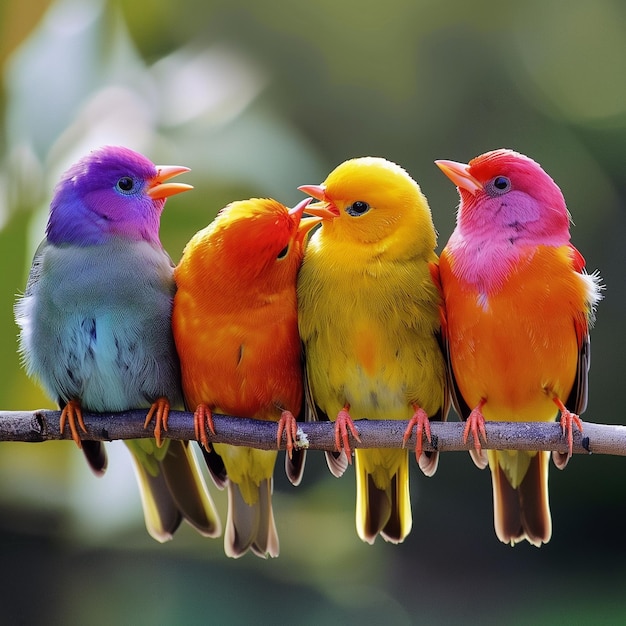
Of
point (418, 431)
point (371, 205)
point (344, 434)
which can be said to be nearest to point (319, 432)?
point (344, 434)

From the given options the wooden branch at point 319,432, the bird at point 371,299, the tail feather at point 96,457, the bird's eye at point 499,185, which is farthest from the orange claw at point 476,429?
the tail feather at point 96,457

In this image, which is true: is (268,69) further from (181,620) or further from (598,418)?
(181,620)

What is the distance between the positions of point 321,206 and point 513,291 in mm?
496

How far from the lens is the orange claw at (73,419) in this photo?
2.27 m

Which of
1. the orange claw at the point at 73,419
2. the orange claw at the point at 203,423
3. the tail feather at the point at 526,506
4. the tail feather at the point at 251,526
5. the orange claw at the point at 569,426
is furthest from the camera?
the tail feather at the point at 251,526

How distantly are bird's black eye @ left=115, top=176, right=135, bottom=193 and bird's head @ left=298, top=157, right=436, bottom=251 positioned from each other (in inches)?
17.2

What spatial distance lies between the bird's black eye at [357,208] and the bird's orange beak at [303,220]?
73 mm

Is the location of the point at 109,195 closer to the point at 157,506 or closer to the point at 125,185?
the point at 125,185

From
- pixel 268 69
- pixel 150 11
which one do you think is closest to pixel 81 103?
pixel 150 11

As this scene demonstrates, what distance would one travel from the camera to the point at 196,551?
13.8 feet

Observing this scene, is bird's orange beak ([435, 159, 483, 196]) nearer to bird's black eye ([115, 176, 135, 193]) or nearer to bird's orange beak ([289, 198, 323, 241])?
bird's orange beak ([289, 198, 323, 241])

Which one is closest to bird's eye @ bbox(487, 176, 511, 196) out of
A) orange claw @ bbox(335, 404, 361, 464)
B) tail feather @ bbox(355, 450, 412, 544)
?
orange claw @ bbox(335, 404, 361, 464)

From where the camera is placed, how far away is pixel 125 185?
234cm

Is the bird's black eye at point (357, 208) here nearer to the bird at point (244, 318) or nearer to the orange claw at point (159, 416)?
the bird at point (244, 318)
